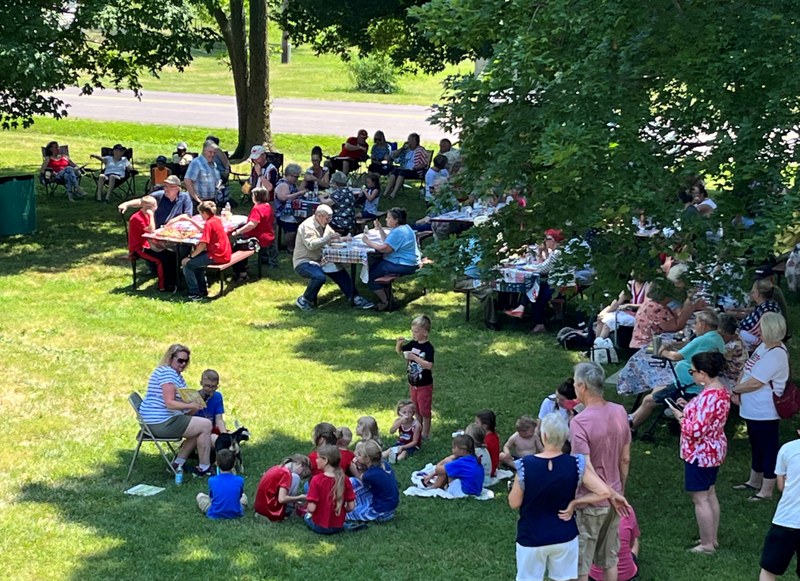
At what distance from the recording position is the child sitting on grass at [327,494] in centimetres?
900

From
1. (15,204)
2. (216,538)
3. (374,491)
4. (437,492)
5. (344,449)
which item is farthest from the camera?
(15,204)

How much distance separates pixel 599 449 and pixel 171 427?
4472 millimetres

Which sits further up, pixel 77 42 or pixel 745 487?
pixel 77 42

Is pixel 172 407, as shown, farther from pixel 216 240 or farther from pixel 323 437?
pixel 216 240

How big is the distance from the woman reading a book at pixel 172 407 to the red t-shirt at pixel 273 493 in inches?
52.0

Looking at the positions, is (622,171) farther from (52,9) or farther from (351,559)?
(52,9)

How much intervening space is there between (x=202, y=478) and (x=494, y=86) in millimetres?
4466

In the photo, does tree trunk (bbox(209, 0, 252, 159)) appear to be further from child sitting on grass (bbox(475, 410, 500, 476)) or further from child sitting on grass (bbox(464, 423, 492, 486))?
child sitting on grass (bbox(464, 423, 492, 486))

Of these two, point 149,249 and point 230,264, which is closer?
point 230,264

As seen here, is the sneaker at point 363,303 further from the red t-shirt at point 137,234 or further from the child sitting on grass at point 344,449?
the child sitting on grass at point 344,449

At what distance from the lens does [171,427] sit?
10398mm

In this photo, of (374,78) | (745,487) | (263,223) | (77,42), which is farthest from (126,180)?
(374,78)

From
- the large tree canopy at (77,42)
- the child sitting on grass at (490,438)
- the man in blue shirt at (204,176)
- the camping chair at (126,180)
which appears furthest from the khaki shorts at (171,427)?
the camping chair at (126,180)

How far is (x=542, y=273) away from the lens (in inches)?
585
